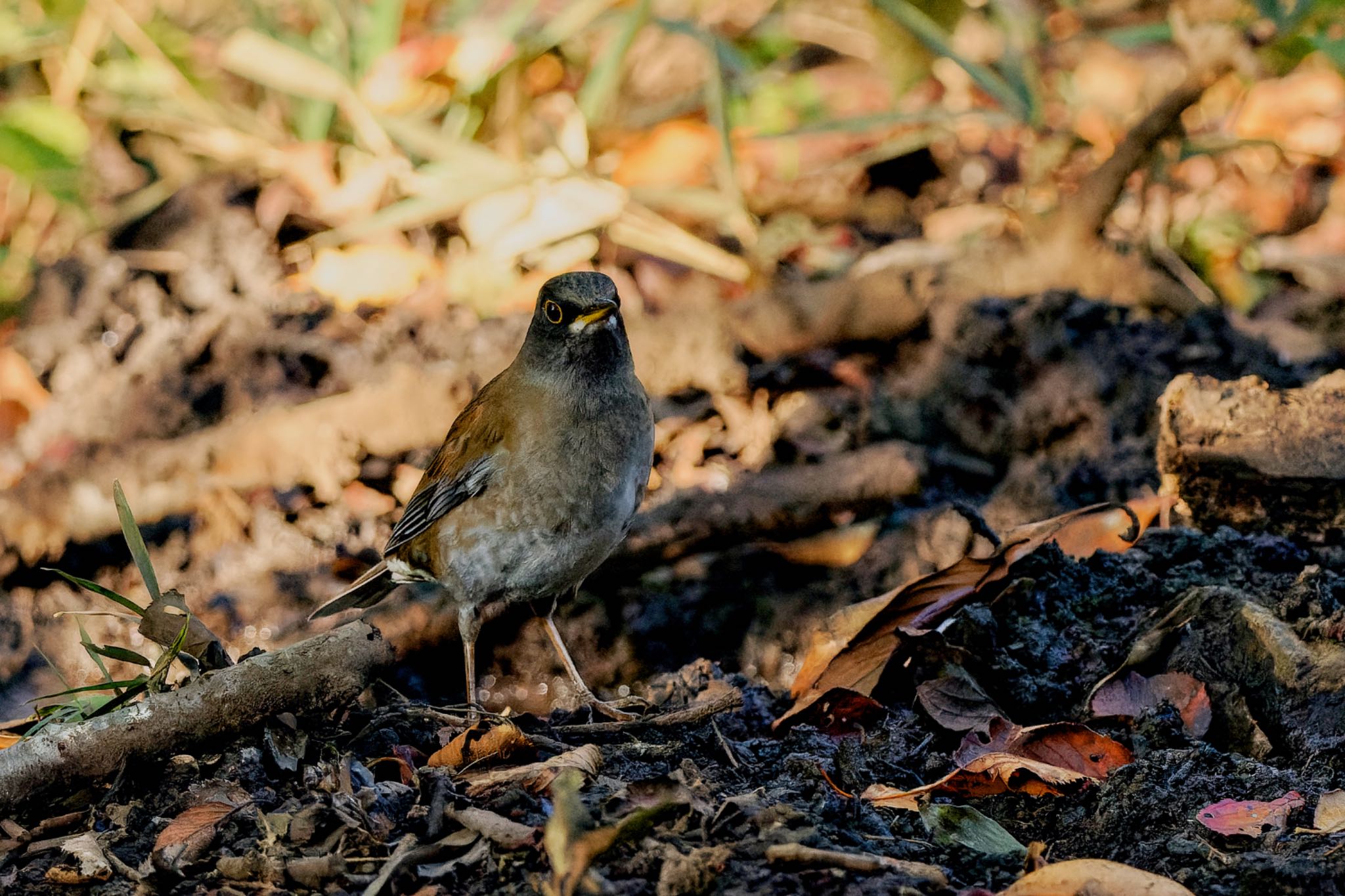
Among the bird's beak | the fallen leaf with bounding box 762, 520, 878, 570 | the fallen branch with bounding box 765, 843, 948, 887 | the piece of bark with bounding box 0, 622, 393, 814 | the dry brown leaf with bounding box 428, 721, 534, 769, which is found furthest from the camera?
the fallen leaf with bounding box 762, 520, 878, 570

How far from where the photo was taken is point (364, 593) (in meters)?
5.11

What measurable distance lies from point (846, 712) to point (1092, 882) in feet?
4.14

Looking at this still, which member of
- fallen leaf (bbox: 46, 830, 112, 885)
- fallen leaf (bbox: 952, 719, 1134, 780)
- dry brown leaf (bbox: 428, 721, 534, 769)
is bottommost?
fallen leaf (bbox: 952, 719, 1134, 780)

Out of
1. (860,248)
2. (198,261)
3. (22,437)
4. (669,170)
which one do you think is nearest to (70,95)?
(198,261)

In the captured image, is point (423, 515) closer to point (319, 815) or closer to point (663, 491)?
point (663, 491)

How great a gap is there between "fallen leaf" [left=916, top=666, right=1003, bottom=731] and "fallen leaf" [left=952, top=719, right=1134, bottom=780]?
10 centimetres

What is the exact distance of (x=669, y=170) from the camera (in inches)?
311

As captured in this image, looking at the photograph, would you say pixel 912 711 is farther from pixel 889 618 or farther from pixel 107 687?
pixel 107 687

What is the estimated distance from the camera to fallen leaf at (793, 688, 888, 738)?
3660 millimetres

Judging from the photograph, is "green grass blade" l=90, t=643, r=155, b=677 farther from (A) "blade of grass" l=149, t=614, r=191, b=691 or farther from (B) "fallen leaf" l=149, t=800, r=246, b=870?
(B) "fallen leaf" l=149, t=800, r=246, b=870

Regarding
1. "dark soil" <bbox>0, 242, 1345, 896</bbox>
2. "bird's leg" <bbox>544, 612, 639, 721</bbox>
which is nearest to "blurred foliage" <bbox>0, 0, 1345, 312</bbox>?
"dark soil" <bbox>0, 242, 1345, 896</bbox>

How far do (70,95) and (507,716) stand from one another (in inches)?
260

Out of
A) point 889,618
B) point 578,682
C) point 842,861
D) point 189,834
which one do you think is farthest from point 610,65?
point 842,861

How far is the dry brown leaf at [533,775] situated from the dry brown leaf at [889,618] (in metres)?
0.84
